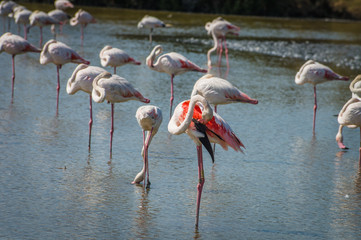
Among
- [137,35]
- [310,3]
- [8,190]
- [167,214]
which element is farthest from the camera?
[310,3]

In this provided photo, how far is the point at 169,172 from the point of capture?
648cm

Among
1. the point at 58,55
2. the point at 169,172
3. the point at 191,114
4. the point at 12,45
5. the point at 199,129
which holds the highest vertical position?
the point at 12,45

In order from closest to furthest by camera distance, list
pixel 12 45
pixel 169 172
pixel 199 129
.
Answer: pixel 199 129, pixel 169 172, pixel 12 45

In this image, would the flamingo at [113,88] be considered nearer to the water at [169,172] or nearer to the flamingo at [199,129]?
the water at [169,172]

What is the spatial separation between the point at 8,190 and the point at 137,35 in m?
15.3

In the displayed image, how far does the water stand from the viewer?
5.03 meters

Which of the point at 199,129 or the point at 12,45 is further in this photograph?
the point at 12,45

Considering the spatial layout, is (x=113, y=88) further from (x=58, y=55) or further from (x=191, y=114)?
(x=58, y=55)

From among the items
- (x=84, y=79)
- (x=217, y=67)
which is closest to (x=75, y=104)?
(x=84, y=79)

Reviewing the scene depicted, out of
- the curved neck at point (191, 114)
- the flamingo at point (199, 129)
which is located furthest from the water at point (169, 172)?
the curved neck at point (191, 114)

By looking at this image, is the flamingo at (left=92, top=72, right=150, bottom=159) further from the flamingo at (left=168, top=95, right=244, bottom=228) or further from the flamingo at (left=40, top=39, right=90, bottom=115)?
the flamingo at (left=40, top=39, right=90, bottom=115)

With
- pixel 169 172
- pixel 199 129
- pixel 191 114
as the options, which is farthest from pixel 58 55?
pixel 191 114

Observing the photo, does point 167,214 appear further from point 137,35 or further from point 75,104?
point 137,35

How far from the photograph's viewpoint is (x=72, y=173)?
6250 millimetres
